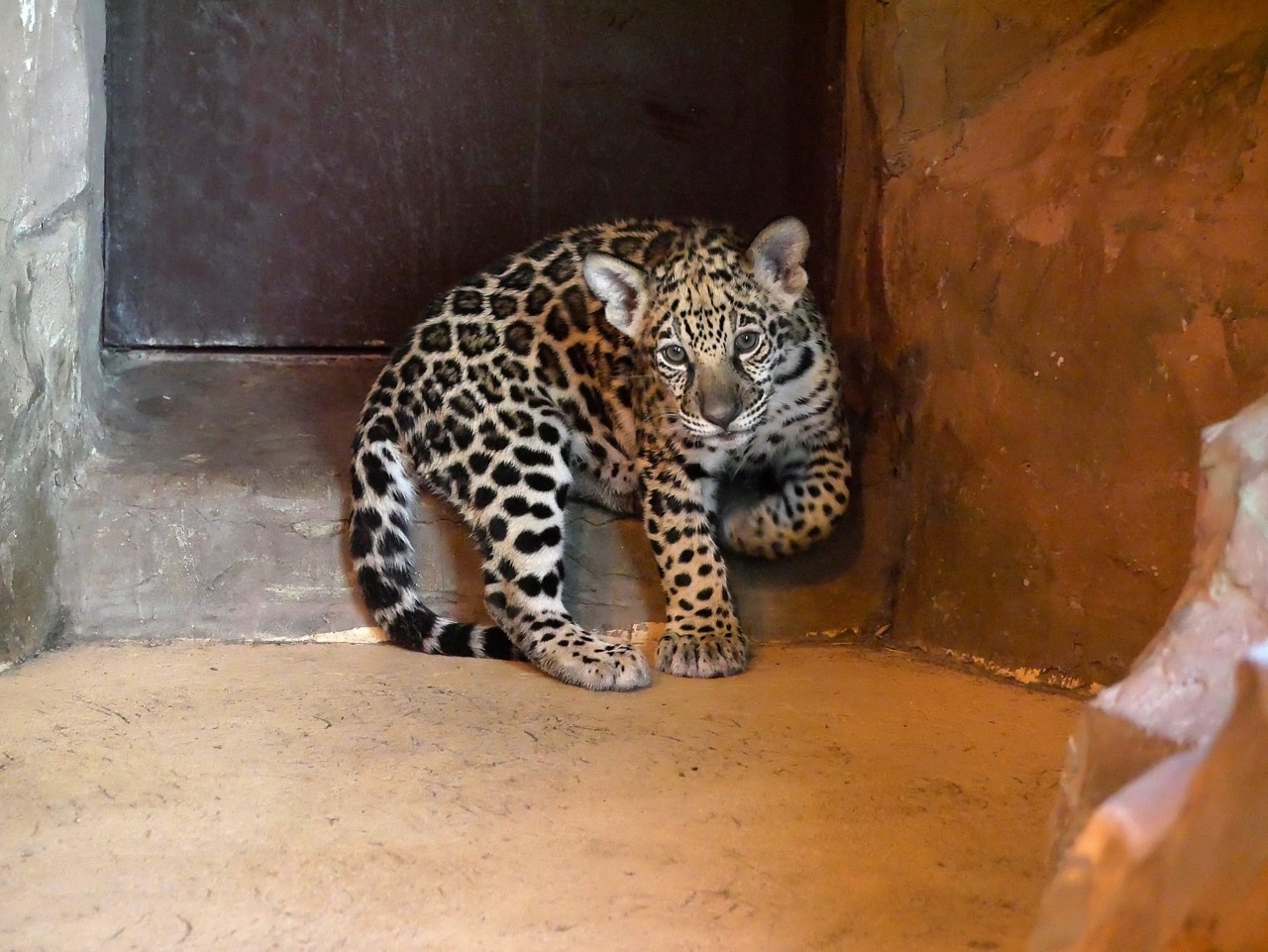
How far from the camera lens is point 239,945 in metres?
2.55

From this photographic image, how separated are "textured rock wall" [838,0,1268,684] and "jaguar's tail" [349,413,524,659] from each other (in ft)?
5.51

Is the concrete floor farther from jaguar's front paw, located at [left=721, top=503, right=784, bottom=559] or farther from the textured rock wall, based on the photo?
jaguar's front paw, located at [left=721, top=503, right=784, bottom=559]

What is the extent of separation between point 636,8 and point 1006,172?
234 centimetres

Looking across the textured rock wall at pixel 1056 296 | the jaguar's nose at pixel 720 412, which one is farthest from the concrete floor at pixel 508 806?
the jaguar's nose at pixel 720 412

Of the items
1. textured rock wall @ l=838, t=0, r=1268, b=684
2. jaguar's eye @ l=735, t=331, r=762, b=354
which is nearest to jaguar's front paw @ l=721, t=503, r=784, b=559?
textured rock wall @ l=838, t=0, r=1268, b=684

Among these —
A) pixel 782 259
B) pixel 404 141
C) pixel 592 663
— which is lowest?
pixel 592 663

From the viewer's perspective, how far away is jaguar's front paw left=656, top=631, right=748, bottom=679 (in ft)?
14.6

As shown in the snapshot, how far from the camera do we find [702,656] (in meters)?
4.44

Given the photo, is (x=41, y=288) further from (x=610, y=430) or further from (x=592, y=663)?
(x=592, y=663)

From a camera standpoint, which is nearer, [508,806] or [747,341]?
[508,806]

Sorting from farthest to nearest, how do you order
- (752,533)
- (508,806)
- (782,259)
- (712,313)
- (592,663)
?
(752,533) < (782,259) < (712,313) < (592,663) < (508,806)

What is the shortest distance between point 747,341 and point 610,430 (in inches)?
30.8

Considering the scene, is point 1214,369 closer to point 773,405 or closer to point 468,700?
point 773,405

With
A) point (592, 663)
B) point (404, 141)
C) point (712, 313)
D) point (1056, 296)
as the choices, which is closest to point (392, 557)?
point (592, 663)
